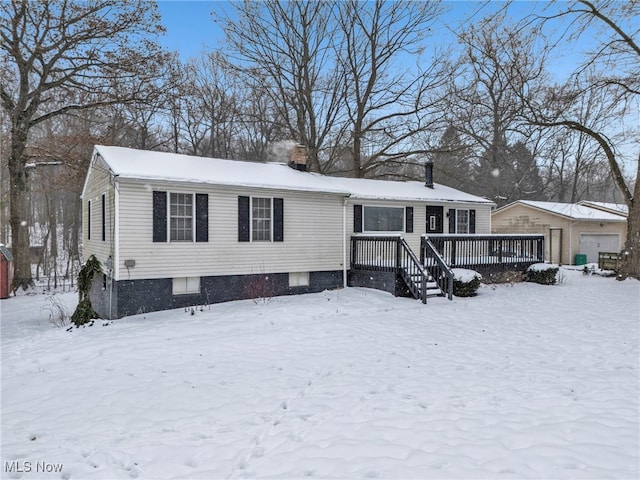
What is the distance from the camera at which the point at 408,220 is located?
645 inches

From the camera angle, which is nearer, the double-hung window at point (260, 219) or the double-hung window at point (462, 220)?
the double-hung window at point (260, 219)

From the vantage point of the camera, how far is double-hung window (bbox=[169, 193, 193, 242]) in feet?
37.0

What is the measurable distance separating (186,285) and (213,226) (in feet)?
5.93

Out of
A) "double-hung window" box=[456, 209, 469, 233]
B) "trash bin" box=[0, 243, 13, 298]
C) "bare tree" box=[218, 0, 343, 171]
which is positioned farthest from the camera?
"bare tree" box=[218, 0, 343, 171]

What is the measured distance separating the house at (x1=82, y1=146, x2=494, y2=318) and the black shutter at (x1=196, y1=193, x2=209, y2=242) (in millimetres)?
28

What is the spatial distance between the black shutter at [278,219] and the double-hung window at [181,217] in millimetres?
2554

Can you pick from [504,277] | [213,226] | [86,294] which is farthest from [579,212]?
[86,294]

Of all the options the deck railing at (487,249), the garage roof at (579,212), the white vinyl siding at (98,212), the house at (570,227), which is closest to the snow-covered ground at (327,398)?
the white vinyl siding at (98,212)

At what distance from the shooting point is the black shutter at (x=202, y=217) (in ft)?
38.1

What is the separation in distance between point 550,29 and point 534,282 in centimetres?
856

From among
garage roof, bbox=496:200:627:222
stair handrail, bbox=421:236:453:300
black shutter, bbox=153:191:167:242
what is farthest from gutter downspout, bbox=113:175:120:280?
garage roof, bbox=496:200:627:222

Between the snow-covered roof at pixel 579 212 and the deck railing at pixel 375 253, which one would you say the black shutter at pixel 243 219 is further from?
the snow-covered roof at pixel 579 212

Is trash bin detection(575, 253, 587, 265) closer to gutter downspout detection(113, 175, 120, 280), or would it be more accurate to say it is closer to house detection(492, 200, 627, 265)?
house detection(492, 200, 627, 265)

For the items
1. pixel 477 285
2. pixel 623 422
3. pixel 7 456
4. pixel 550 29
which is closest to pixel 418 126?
pixel 550 29
